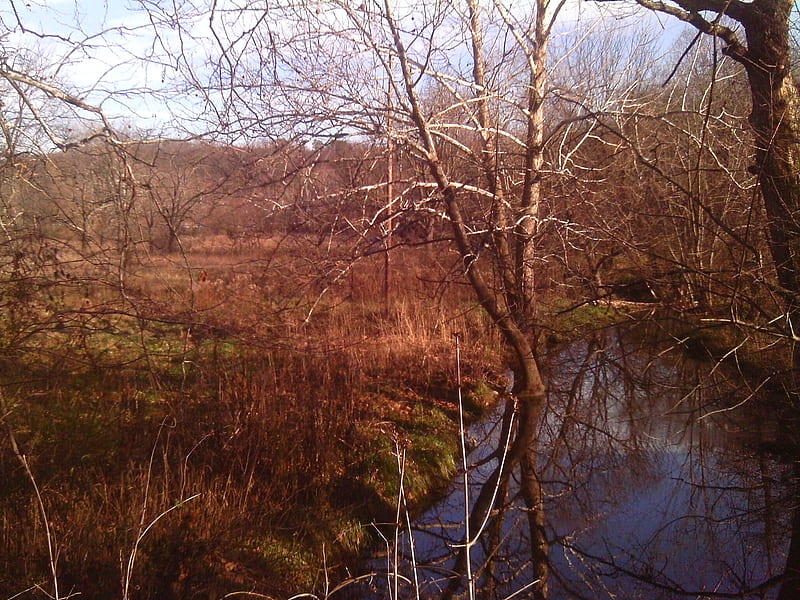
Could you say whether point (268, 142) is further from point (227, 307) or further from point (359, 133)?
point (227, 307)

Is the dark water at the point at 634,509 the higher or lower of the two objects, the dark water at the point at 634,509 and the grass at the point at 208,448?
the lower

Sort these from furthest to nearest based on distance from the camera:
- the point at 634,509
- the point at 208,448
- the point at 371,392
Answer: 1. the point at 371,392
2. the point at 634,509
3. the point at 208,448

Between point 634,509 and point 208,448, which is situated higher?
point 208,448

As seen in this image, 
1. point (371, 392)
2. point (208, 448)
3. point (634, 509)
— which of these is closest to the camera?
point (208, 448)

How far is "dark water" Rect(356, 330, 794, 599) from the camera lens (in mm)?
4309

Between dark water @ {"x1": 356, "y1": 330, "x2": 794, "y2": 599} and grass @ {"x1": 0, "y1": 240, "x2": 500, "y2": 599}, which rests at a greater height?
grass @ {"x1": 0, "y1": 240, "x2": 500, "y2": 599}

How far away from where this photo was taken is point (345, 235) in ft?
23.8

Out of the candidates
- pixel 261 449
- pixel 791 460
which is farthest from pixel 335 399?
pixel 791 460

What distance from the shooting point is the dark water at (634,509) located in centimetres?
431

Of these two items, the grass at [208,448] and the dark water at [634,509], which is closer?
the grass at [208,448]

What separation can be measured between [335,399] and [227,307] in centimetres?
479

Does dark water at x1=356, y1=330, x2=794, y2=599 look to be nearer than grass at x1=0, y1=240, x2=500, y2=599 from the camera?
No

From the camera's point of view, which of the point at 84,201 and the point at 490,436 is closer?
the point at 84,201

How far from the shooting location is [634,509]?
532 centimetres
